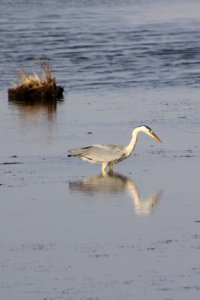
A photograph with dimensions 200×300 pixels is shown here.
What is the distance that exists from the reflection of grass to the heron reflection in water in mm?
8100

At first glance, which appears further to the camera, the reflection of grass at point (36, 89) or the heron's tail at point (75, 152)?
the reflection of grass at point (36, 89)

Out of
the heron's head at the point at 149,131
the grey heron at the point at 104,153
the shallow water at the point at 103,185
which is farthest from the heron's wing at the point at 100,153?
the heron's head at the point at 149,131

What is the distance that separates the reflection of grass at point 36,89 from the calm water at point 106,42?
4.85ft

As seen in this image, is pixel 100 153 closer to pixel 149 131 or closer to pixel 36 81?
pixel 149 131

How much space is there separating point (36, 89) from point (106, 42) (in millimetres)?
11993

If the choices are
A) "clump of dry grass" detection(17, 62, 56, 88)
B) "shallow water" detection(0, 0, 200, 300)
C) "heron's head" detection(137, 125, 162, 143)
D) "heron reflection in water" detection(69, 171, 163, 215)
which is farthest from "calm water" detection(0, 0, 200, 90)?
"heron reflection in water" detection(69, 171, 163, 215)

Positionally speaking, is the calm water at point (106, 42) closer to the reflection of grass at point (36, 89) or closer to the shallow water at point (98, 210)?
the reflection of grass at point (36, 89)

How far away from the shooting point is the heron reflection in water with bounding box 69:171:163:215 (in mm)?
15115

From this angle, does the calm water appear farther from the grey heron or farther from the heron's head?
the grey heron

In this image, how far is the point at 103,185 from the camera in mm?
16562

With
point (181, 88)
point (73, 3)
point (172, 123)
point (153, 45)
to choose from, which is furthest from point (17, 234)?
point (73, 3)

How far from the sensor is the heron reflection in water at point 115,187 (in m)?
15.1

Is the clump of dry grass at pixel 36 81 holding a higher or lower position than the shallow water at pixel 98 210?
higher

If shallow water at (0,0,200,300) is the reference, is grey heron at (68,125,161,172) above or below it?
above
